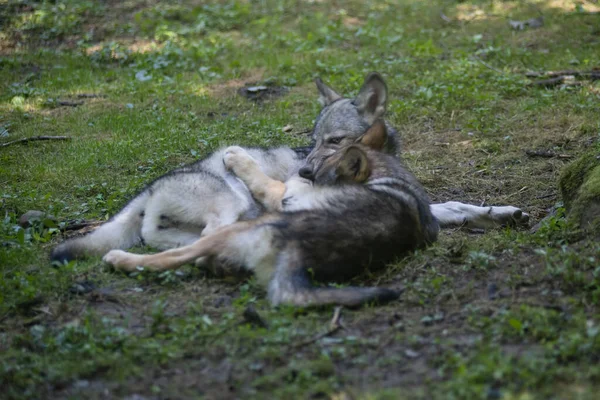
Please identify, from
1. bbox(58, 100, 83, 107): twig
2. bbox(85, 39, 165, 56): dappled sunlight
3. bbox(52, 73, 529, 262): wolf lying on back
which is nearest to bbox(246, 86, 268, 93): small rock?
bbox(58, 100, 83, 107): twig

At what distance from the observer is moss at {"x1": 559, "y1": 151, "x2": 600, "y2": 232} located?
495 cm

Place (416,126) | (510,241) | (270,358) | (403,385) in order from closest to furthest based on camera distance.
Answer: (403,385), (270,358), (510,241), (416,126)

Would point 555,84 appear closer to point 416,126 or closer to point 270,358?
point 416,126

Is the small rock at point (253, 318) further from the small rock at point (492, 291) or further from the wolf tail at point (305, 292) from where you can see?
the small rock at point (492, 291)

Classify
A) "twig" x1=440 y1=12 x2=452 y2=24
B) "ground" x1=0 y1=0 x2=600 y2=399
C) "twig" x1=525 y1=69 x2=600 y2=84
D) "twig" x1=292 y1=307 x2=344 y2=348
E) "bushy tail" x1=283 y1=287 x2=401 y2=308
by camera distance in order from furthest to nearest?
"twig" x1=440 y1=12 x2=452 y2=24 → "twig" x1=525 y1=69 x2=600 y2=84 → "bushy tail" x1=283 y1=287 x2=401 y2=308 → "twig" x1=292 y1=307 x2=344 y2=348 → "ground" x1=0 y1=0 x2=600 y2=399

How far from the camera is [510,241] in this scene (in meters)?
5.09

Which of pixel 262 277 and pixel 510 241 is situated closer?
pixel 262 277

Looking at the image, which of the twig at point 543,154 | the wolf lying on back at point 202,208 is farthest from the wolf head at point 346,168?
the twig at point 543,154

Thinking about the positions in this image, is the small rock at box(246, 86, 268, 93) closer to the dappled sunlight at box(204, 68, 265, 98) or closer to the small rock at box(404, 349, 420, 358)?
the dappled sunlight at box(204, 68, 265, 98)

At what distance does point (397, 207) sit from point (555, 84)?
521 centimetres

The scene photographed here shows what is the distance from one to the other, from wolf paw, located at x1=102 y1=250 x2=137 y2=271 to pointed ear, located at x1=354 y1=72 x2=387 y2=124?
2811 mm

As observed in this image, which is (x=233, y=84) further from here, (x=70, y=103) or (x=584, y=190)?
(x=584, y=190)

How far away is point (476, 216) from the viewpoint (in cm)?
588

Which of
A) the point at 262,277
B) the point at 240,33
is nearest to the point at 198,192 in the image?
the point at 262,277
